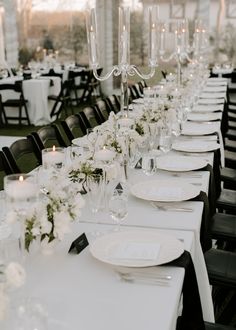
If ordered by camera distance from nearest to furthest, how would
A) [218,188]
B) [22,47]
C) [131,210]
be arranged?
[131,210], [218,188], [22,47]

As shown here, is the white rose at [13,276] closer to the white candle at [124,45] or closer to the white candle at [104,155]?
the white candle at [104,155]

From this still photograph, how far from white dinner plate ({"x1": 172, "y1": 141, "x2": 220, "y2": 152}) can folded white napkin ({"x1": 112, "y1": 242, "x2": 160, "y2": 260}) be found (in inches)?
66.0

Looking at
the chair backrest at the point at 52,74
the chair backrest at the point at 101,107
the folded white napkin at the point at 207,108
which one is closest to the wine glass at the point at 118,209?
the chair backrest at the point at 101,107

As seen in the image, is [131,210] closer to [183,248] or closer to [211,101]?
[183,248]

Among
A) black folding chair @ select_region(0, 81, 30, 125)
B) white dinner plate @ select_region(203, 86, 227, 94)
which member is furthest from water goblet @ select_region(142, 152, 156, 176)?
black folding chair @ select_region(0, 81, 30, 125)

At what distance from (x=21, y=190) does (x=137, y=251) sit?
18.0 inches

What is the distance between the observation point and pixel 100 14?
500 inches

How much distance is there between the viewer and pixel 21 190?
1.68 metres

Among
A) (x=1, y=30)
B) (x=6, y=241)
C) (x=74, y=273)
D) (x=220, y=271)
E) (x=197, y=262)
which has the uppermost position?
(x=1, y=30)

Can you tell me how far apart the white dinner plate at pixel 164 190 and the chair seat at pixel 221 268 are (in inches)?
13.6

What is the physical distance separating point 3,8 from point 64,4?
2.12m

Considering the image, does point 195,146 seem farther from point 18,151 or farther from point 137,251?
point 137,251

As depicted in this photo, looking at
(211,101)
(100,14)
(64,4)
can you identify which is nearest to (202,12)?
(100,14)

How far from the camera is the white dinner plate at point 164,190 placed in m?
2.35
